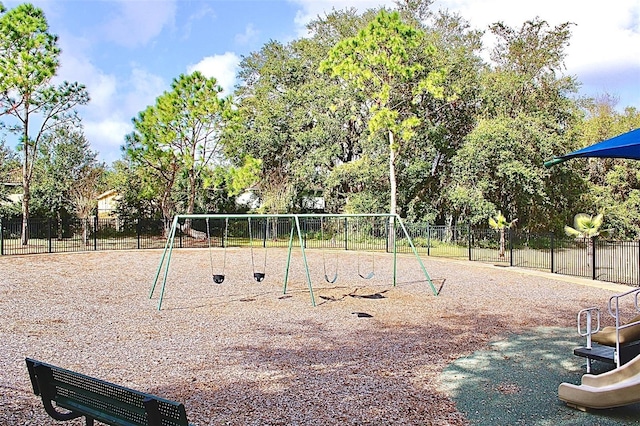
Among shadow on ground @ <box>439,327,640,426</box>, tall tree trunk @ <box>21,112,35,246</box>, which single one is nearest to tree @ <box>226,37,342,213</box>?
tall tree trunk @ <box>21,112,35,246</box>

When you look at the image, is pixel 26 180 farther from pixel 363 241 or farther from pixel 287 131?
pixel 363 241

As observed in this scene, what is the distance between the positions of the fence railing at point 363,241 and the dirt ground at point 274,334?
97.8 inches

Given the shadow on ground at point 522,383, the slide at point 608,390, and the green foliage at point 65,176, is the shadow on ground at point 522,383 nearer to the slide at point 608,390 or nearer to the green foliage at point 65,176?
the slide at point 608,390

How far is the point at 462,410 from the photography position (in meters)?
4.96

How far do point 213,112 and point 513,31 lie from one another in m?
17.1

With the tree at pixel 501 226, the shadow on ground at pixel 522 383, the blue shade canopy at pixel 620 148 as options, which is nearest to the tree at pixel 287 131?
the tree at pixel 501 226

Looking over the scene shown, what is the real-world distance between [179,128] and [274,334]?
21.9 meters

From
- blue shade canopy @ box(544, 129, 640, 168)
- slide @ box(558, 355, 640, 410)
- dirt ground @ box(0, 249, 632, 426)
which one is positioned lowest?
dirt ground @ box(0, 249, 632, 426)

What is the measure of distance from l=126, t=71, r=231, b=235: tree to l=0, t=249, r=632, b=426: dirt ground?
12159 millimetres

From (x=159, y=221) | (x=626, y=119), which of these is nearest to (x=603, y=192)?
(x=626, y=119)

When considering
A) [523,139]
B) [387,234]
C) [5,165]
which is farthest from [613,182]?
[5,165]

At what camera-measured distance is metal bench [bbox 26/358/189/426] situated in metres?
3.08

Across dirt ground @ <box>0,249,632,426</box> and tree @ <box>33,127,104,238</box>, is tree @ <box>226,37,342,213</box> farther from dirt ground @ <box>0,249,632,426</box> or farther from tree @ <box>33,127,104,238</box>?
dirt ground @ <box>0,249,632,426</box>

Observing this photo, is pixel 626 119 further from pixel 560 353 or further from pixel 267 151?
pixel 560 353
